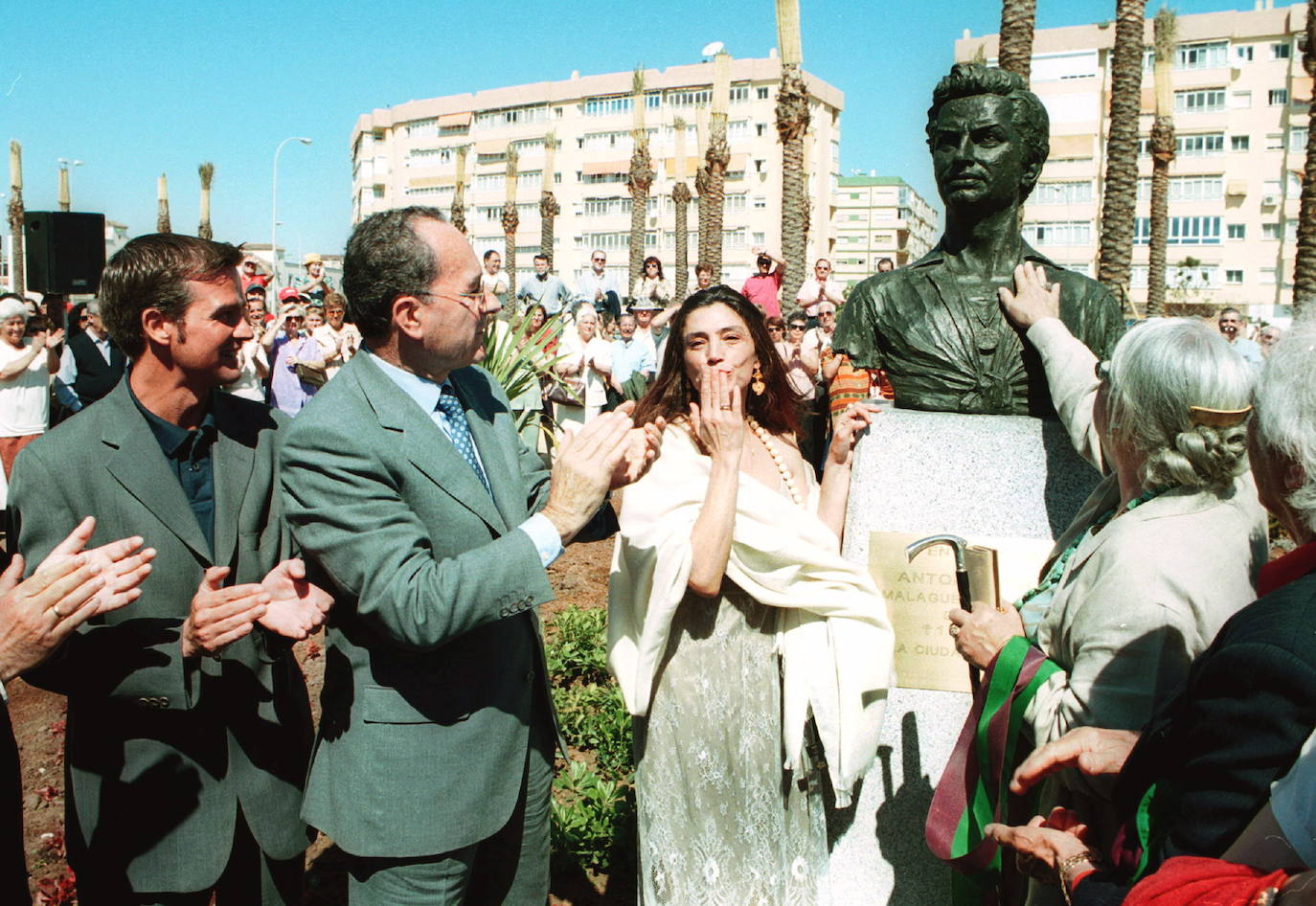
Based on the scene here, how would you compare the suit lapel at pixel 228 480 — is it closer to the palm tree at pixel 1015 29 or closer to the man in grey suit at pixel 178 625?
the man in grey suit at pixel 178 625

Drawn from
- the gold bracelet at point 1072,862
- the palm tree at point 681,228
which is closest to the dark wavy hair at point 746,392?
the gold bracelet at point 1072,862

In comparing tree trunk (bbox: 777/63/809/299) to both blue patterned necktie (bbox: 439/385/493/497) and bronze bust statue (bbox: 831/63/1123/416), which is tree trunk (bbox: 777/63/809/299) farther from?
blue patterned necktie (bbox: 439/385/493/497)

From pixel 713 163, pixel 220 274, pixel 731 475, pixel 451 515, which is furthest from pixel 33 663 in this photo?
pixel 713 163

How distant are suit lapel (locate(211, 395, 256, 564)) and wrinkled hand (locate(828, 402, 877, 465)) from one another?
1.72m

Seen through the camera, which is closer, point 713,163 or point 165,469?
point 165,469

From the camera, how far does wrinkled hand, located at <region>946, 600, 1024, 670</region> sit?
7.45 ft

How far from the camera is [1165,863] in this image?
4.38 feet

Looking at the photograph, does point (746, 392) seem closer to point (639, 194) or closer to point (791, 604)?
point (791, 604)

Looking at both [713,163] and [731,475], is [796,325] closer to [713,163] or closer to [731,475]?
[731,475]

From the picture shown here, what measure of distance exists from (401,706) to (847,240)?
91.8m

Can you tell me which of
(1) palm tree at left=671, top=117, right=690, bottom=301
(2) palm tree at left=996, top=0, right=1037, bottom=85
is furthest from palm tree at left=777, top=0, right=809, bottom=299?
(1) palm tree at left=671, top=117, right=690, bottom=301

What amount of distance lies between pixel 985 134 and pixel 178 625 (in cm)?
278

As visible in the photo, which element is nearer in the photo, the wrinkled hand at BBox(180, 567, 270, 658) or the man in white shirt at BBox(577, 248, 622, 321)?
the wrinkled hand at BBox(180, 567, 270, 658)

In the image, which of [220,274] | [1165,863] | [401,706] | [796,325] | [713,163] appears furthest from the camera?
[713,163]
